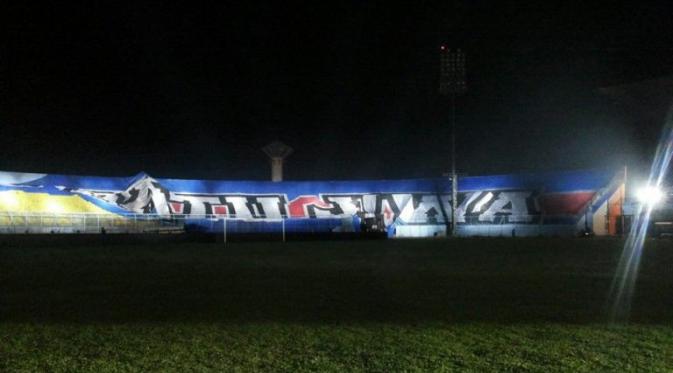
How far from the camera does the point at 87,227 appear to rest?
95.1 feet

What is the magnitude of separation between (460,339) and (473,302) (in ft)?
7.62

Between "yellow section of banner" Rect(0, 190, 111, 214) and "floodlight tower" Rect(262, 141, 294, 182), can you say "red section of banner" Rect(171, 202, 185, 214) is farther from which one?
"floodlight tower" Rect(262, 141, 294, 182)

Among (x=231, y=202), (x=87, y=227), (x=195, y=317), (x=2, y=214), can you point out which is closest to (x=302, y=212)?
(x=231, y=202)

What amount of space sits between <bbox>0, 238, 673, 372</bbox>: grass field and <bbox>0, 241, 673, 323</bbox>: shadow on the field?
3cm

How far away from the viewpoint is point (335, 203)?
134 feet

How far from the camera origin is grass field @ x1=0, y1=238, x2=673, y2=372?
188 inches

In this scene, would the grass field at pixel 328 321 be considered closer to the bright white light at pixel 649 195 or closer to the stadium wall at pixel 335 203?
the stadium wall at pixel 335 203

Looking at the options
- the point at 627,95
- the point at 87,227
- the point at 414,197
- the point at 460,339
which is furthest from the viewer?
the point at 414,197

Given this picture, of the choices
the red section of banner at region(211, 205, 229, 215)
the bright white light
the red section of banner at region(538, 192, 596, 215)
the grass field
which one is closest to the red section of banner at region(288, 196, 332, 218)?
the red section of banner at region(211, 205, 229, 215)

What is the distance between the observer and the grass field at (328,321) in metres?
4.77

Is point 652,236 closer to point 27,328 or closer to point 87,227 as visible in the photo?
point 87,227

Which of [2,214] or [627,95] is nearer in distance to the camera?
[2,214]

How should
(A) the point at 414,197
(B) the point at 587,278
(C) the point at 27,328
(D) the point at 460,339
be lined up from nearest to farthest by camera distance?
(D) the point at 460,339
(C) the point at 27,328
(B) the point at 587,278
(A) the point at 414,197

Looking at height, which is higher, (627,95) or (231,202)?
(627,95)
